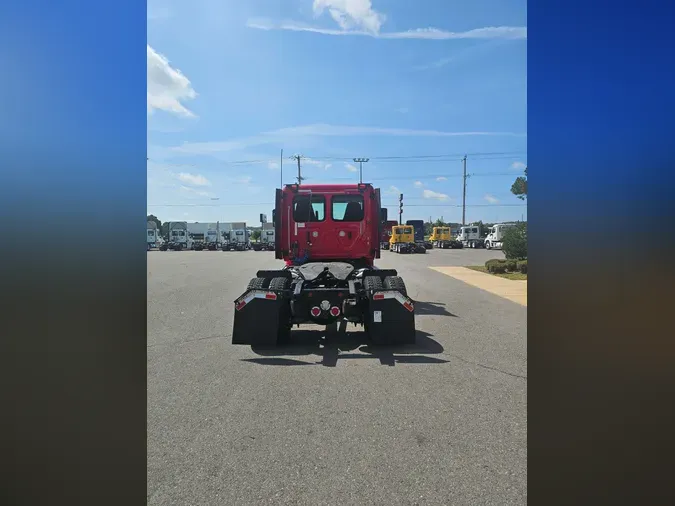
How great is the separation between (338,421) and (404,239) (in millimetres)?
37091

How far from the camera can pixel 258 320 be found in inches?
240

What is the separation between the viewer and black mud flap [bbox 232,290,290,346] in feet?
19.9

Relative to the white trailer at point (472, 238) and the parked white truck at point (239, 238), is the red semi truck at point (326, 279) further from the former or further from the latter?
the white trailer at point (472, 238)

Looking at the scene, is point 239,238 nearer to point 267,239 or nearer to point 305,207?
point 267,239

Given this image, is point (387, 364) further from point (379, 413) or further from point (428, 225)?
point (428, 225)

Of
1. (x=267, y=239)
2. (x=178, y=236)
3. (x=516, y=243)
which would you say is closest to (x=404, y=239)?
(x=267, y=239)

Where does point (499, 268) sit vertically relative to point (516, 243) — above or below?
below

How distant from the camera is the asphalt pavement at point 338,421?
2.62 meters

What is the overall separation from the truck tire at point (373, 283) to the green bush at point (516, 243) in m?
13.8

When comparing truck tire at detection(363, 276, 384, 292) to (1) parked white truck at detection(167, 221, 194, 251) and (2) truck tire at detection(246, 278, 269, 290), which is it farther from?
(1) parked white truck at detection(167, 221, 194, 251)

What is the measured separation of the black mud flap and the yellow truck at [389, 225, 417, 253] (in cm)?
3413
